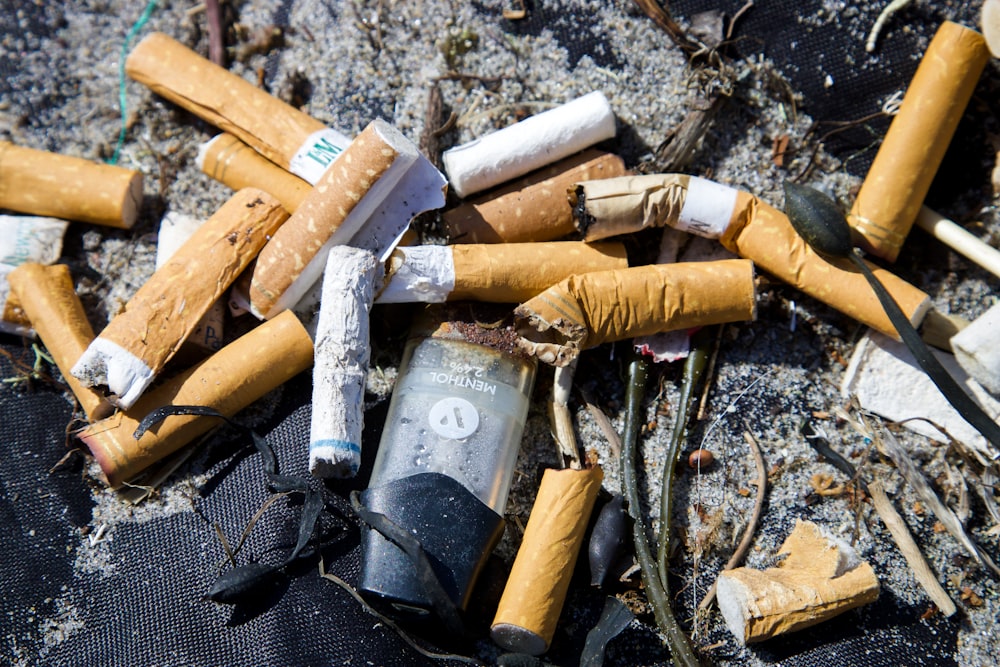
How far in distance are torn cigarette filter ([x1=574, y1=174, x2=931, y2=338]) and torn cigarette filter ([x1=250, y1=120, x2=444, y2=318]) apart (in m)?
0.37

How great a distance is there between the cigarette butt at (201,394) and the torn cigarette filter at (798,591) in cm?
105

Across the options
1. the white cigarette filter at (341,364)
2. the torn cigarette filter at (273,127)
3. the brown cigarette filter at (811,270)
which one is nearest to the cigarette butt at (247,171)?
the torn cigarette filter at (273,127)

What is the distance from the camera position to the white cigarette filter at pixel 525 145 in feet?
5.80

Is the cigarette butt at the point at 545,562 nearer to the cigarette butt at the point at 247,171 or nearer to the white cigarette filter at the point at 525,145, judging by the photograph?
the white cigarette filter at the point at 525,145

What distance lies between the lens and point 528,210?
1.78 m

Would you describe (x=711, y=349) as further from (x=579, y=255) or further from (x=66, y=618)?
(x=66, y=618)

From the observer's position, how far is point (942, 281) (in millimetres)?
1863

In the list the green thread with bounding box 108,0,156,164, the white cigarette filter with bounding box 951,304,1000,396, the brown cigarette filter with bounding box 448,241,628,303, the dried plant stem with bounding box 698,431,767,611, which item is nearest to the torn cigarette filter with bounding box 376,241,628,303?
the brown cigarette filter with bounding box 448,241,628,303

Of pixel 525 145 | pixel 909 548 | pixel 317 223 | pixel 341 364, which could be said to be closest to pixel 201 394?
pixel 341 364

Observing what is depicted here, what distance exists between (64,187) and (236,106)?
1.57 feet

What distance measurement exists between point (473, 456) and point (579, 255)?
52 centimetres

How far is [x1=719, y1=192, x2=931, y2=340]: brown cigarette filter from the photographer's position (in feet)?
5.55

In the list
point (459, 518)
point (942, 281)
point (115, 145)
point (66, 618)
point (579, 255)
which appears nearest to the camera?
point (459, 518)

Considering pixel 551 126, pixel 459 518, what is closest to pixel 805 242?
pixel 551 126
